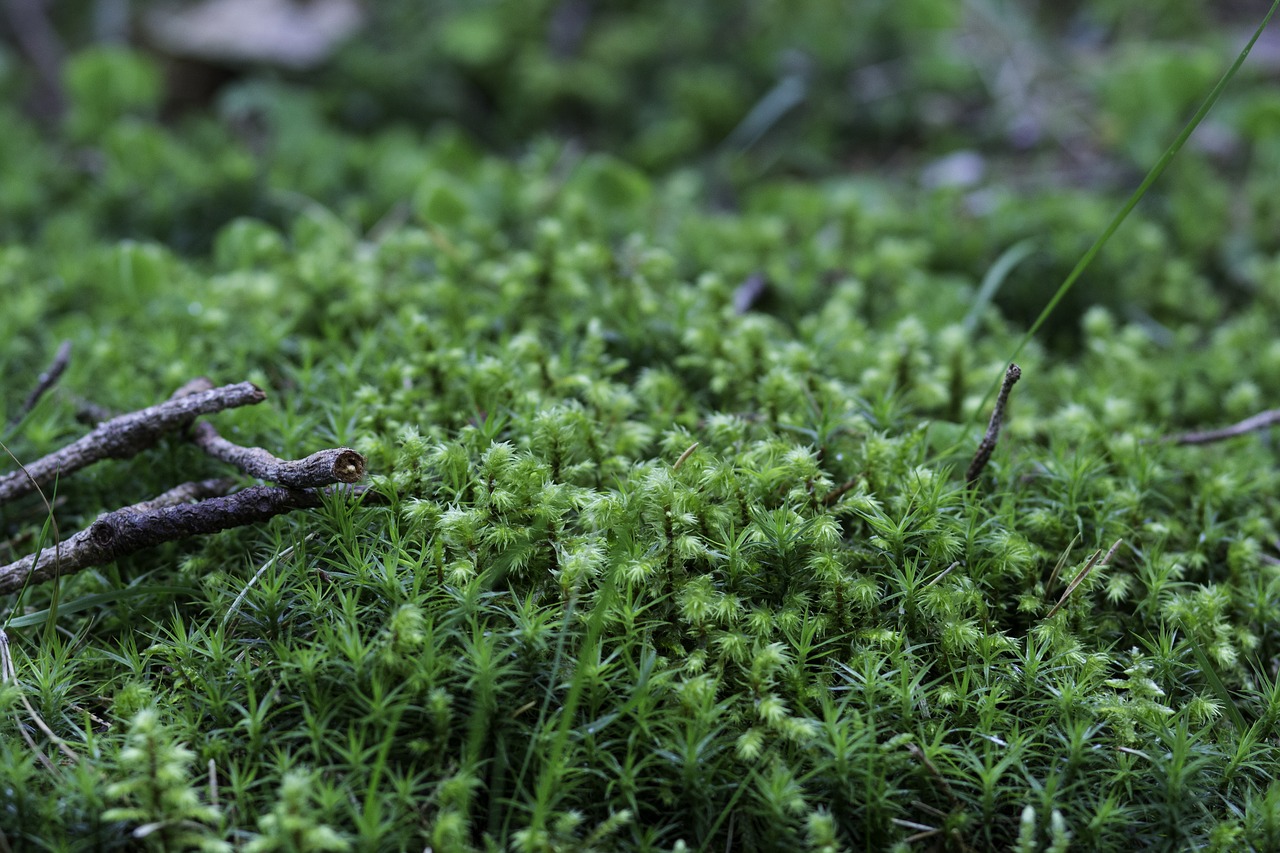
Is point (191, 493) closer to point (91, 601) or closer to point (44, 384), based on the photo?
point (91, 601)

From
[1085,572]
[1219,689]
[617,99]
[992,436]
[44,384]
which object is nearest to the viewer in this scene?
[1219,689]

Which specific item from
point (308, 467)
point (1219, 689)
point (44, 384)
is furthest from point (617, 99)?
point (1219, 689)

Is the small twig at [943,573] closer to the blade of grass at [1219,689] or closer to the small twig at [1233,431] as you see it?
the blade of grass at [1219,689]

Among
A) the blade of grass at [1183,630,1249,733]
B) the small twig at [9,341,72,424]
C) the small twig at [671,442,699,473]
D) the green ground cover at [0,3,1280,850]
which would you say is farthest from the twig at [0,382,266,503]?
the blade of grass at [1183,630,1249,733]

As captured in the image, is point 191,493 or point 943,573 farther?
point 191,493

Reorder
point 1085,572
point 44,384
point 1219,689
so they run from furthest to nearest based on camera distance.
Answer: point 44,384 < point 1085,572 < point 1219,689

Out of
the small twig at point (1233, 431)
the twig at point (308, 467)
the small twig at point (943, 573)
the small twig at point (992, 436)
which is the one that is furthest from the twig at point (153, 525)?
the small twig at point (1233, 431)

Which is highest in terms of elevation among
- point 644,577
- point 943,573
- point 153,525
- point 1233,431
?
point 153,525

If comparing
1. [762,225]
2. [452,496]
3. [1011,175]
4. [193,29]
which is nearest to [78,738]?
[452,496]
